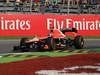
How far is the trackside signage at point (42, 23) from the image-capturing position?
22828 millimetres

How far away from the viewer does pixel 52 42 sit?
48.2 feet

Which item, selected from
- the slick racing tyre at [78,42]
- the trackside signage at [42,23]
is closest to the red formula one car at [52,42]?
the slick racing tyre at [78,42]

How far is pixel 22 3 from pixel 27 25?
178 cm

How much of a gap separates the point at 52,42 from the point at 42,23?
9.00 m

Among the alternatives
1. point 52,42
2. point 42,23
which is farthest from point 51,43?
point 42,23

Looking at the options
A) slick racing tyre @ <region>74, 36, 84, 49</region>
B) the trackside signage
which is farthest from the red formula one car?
the trackside signage

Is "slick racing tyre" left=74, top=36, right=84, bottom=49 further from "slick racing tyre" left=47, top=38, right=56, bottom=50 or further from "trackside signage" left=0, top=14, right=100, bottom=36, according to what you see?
"trackside signage" left=0, top=14, right=100, bottom=36

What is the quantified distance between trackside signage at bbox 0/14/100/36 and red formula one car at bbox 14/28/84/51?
6795mm

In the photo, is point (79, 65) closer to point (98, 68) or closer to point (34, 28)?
point (98, 68)

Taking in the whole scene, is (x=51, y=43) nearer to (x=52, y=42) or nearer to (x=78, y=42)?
(x=52, y=42)

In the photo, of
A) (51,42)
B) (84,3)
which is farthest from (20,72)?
(84,3)

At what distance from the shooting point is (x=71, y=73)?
→ 7.74 meters

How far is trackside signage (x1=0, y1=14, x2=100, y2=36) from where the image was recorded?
2283cm

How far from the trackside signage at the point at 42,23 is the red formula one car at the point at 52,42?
6795 mm
